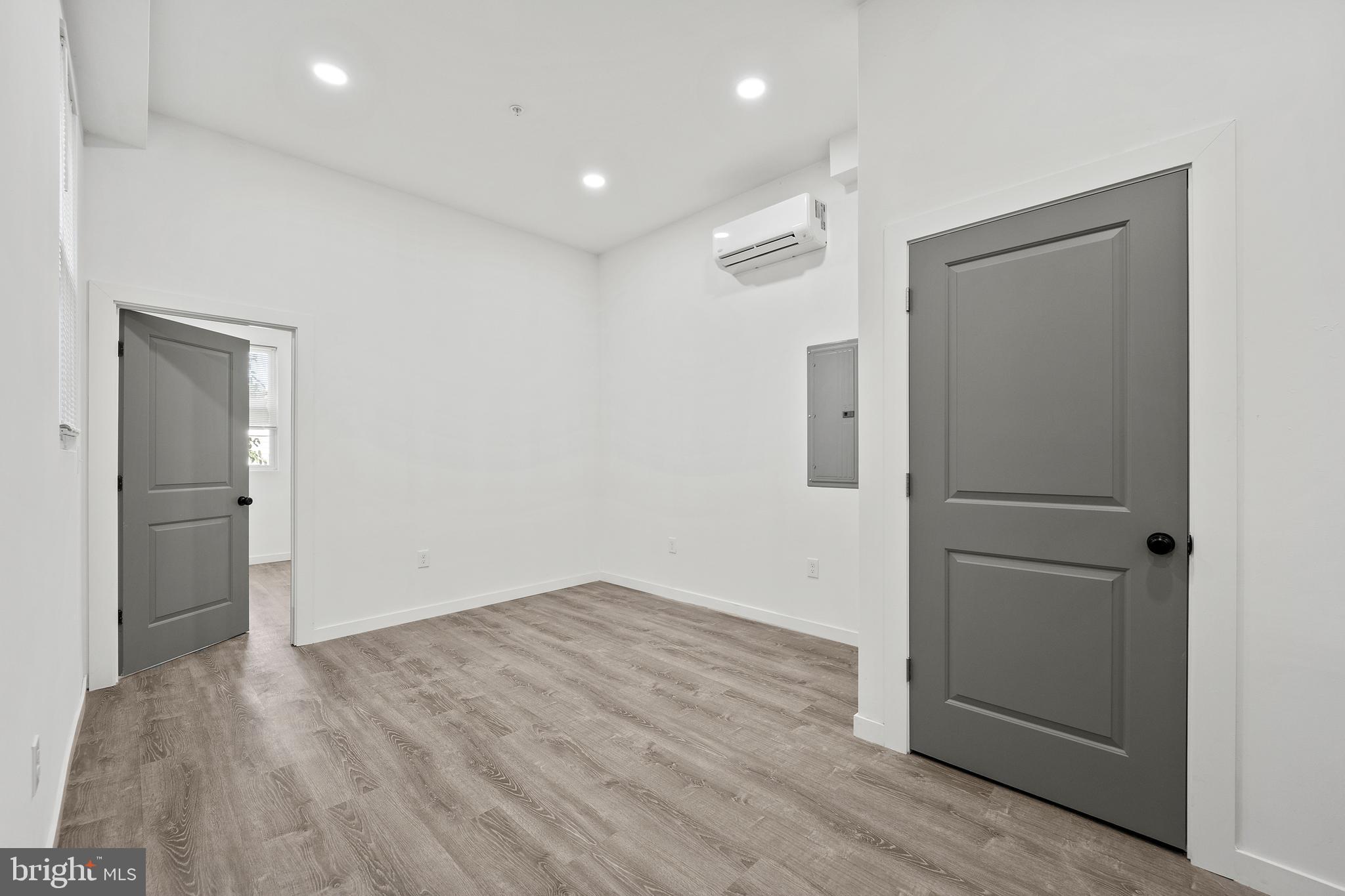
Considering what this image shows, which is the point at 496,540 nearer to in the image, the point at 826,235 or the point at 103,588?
the point at 103,588

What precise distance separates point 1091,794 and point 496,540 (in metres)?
4.09

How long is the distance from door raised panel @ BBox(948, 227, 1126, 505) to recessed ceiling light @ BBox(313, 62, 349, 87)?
121 inches

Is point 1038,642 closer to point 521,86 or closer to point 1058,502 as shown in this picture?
point 1058,502

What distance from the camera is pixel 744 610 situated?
172 inches

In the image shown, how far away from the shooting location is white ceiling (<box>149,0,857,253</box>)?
2.59 m

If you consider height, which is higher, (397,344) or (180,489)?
(397,344)

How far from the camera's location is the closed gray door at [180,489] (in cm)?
332

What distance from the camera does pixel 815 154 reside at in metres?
3.82

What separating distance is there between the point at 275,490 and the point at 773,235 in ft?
20.7

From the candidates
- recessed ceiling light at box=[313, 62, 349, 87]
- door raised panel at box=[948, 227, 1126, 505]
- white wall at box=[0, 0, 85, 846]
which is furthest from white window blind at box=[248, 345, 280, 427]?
door raised panel at box=[948, 227, 1126, 505]

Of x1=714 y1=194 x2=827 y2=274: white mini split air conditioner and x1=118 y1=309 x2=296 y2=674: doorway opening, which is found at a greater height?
x1=714 y1=194 x2=827 y2=274: white mini split air conditioner

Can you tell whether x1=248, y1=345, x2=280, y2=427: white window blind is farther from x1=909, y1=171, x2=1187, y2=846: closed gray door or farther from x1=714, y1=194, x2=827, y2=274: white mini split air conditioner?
x1=909, y1=171, x2=1187, y2=846: closed gray door

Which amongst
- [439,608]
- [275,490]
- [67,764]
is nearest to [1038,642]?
[67,764]

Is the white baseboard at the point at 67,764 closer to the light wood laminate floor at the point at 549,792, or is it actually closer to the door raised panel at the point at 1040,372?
the light wood laminate floor at the point at 549,792
